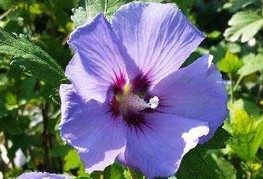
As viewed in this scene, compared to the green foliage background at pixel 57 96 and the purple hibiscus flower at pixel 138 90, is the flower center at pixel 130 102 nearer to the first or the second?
the purple hibiscus flower at pixel 138 90

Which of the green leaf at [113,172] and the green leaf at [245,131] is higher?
the green leaf at [113,172]

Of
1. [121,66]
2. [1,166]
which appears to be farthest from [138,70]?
[1,166]

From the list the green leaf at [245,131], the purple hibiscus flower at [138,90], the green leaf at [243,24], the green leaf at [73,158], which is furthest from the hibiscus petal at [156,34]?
the green leaf at [243,24]

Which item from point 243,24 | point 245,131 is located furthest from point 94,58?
point 243,24

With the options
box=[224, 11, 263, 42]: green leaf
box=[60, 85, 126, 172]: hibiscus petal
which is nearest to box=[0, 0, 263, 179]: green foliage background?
box=[224, 11, 263, 42]: green leaf

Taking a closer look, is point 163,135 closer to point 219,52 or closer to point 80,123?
point 80,123

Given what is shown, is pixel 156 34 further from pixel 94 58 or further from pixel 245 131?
pixel 245 131

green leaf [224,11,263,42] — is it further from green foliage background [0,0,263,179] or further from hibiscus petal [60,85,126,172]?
hibiscus petal [60,85,126,172]
